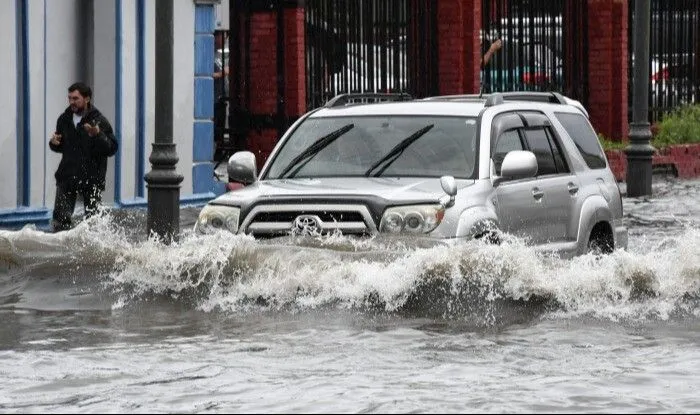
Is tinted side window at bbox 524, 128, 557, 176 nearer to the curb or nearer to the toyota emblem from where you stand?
the toyota emblem

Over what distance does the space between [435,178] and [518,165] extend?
1.92 feet

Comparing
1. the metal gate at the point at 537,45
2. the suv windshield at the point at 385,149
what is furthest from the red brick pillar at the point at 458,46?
the suv windshield at the point at 385,149

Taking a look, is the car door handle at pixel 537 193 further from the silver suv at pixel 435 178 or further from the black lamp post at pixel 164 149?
the black lamp post at pixel 164 149

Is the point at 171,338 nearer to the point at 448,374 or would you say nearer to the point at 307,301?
the point at 307,301

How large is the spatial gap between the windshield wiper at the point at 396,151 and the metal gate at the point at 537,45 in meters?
17.5

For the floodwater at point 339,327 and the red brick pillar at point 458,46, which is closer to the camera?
the floodwater at point 339,327

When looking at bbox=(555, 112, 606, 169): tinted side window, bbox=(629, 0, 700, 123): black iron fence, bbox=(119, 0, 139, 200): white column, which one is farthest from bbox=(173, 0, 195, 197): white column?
bbox=(629, 0, 700, 123): black iron fence

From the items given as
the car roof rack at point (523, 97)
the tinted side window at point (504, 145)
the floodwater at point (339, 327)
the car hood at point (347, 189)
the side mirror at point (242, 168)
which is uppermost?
the car roof rack at point (523, 97)

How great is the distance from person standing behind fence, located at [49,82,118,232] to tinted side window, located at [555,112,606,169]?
15.4 feet

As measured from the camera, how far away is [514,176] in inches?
515

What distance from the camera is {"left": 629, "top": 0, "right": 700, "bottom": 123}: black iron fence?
35156 millimetres

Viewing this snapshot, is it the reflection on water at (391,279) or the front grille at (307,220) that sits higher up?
the front grille at (307,220)

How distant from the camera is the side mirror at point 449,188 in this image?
12.5 metres

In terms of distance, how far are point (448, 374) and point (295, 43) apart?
16785 millimetres
